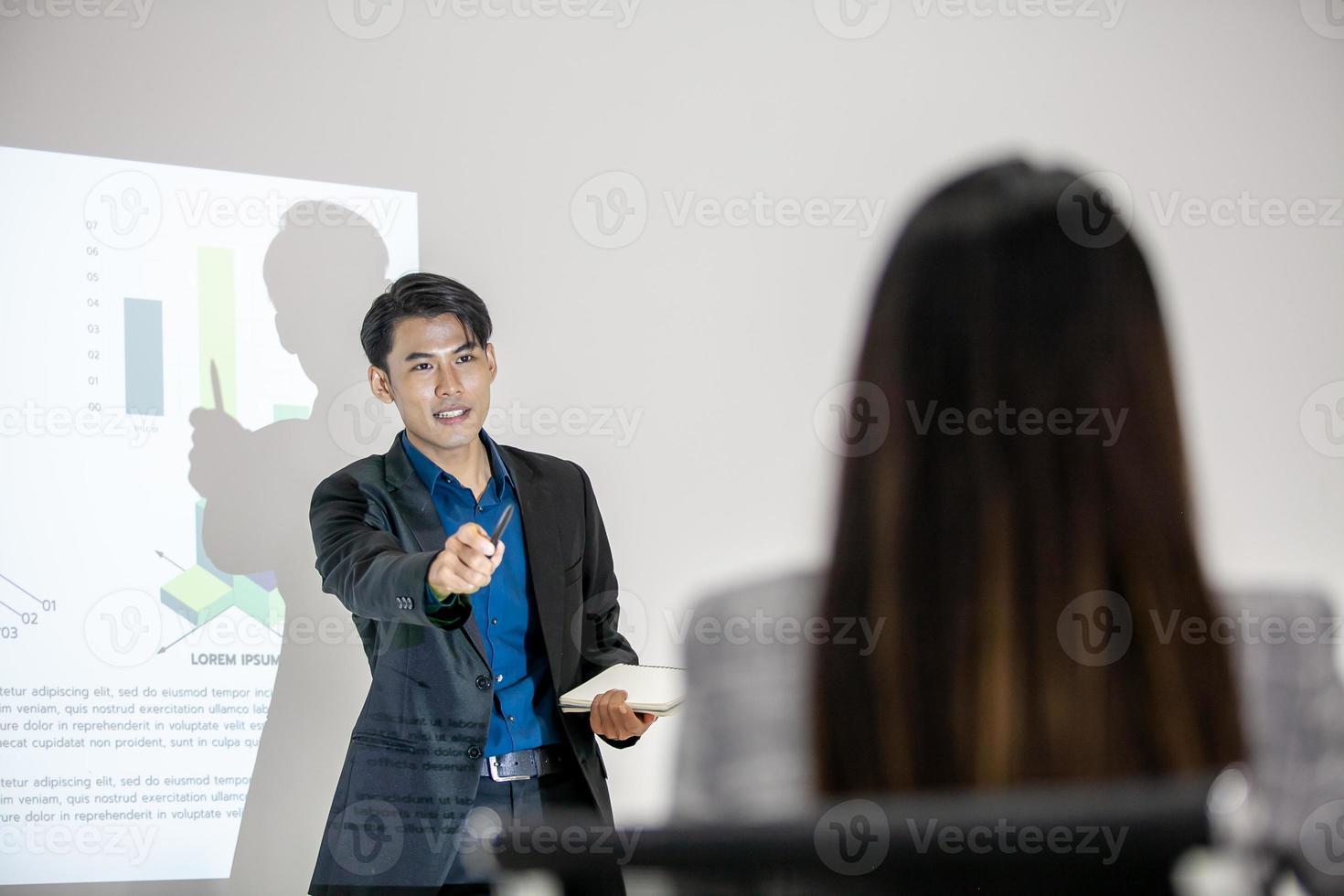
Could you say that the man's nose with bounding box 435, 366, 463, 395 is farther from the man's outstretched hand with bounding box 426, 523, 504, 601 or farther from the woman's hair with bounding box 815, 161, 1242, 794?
the woman's hair with bounding box 815, 161, 1242, 794

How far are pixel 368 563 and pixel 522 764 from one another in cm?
40

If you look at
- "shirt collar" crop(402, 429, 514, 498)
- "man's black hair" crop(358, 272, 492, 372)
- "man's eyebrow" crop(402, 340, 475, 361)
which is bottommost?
"shirt collar" crop(402, 429, 514, 498)

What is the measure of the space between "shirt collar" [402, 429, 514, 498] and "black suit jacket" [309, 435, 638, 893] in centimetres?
2

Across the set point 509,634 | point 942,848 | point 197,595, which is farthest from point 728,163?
point 942,848

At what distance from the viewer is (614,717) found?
151cm

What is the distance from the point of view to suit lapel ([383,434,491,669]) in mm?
1622

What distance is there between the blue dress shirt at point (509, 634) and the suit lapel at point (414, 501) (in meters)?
0.02

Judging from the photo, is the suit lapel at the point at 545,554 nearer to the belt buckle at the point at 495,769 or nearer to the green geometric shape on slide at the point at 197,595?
the belt buckle at the point at 495,769

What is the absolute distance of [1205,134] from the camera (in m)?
2.89

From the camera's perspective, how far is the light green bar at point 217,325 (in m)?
2.21

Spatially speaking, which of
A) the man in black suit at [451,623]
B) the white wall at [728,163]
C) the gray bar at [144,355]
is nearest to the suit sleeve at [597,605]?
the man in black suit at [451,623]

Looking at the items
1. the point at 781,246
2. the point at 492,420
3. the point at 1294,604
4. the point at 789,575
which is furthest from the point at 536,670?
the point at 1294,604

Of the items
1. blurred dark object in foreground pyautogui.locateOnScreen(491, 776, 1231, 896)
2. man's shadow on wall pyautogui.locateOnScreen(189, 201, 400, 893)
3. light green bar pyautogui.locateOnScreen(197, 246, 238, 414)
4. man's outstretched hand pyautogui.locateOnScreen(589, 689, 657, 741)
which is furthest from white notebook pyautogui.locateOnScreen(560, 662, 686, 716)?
light green bar pyautogui.locateOnScreen(197, 246, 238, 414)

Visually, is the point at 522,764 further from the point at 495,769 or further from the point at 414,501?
the point at 414,501
